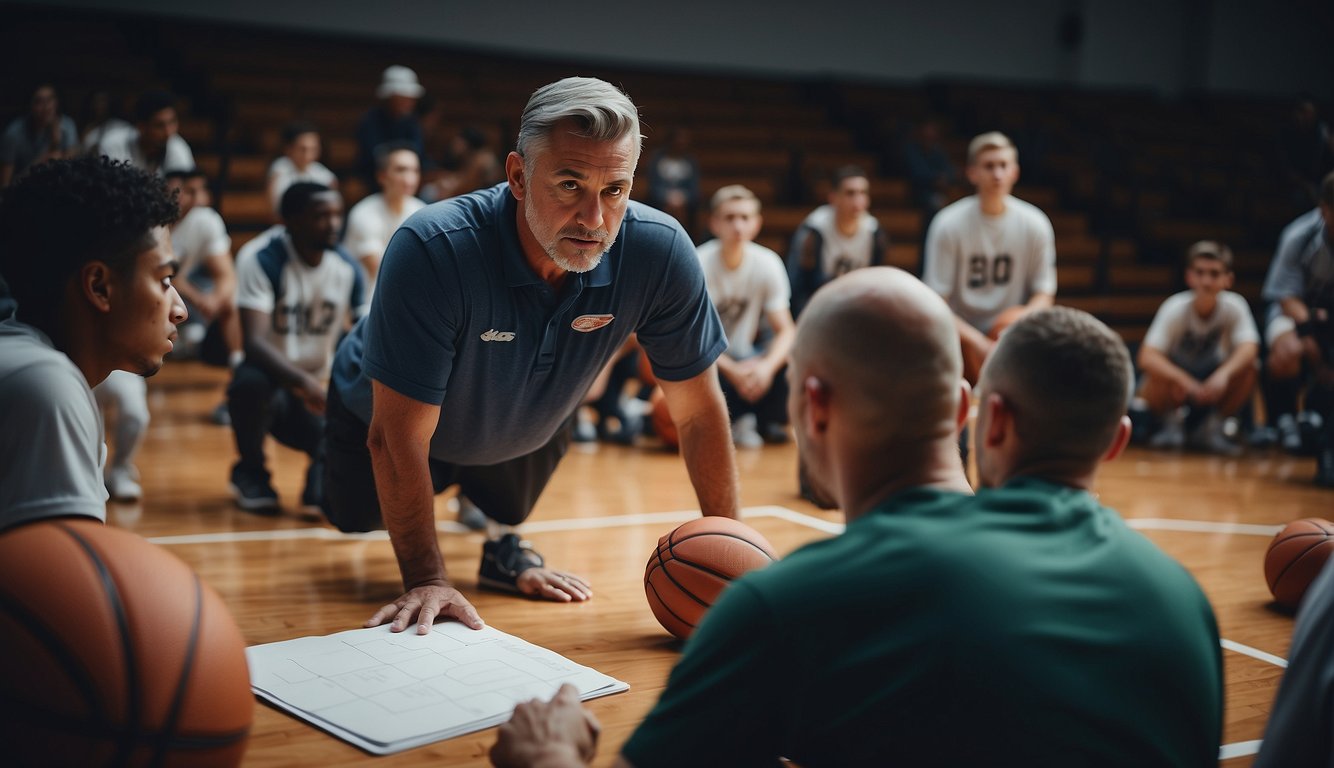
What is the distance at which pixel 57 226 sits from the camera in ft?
6.46

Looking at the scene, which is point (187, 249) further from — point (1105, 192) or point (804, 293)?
point (1105, 192)

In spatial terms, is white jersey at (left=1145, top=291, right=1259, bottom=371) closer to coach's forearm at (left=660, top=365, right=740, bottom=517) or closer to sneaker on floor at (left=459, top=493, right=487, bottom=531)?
sneaker on floor at (left=459, top=493, right=487, bottom=531)

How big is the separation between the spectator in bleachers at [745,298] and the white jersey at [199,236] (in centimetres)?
261

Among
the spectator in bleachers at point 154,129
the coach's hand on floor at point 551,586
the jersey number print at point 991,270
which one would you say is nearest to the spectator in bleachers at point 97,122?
the spectator in bleachers at point 154,129

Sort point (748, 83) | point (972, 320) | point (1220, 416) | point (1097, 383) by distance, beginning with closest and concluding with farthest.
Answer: point (1097, 383), point (972, 320), point (1220, 416), point (748, 83)

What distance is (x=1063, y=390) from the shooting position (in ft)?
5.02

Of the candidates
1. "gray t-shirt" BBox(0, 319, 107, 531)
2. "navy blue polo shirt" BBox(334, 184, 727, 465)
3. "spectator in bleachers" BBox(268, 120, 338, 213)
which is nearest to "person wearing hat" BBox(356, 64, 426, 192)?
"spectator in bleachers" BBox(268, 120, 338, 213)

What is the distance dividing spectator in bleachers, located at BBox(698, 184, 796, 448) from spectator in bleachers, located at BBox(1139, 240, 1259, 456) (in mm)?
2066

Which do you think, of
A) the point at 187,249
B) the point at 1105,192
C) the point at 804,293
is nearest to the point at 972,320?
the point at 804,293

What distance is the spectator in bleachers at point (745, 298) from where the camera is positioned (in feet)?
21.4

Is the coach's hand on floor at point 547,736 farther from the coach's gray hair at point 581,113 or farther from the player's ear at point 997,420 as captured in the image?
the coach's gray hair at point 581,113

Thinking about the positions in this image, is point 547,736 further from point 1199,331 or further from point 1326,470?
point 1199,331

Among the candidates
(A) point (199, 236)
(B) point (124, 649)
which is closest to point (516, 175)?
(B) point (124, 649)

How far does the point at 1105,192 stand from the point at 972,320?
603 cm
